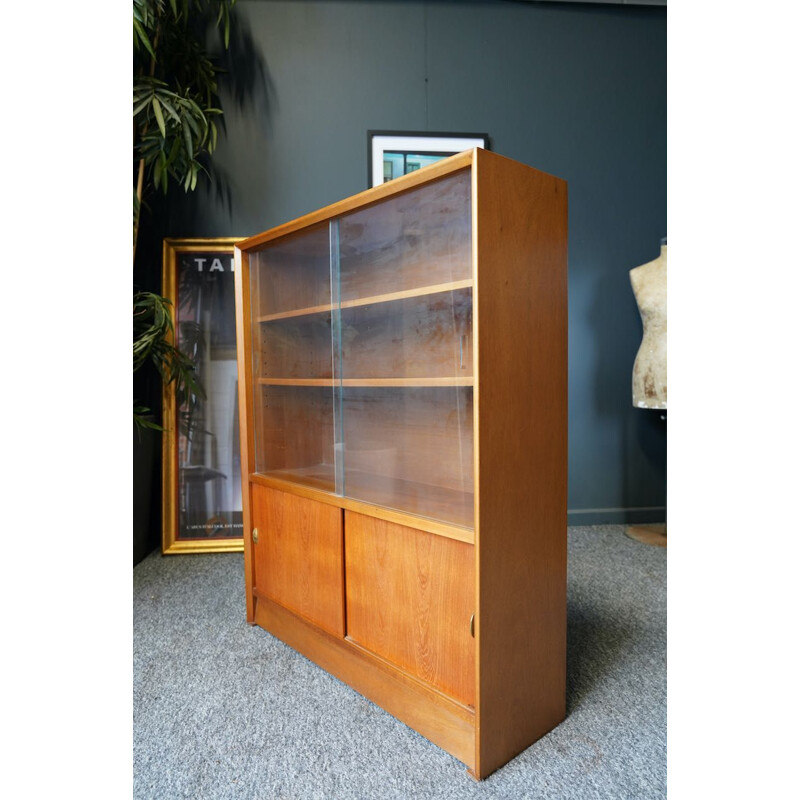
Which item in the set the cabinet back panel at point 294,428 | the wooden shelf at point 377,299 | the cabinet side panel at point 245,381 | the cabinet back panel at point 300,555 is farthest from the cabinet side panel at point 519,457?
the cabinet side panel at point 245,381

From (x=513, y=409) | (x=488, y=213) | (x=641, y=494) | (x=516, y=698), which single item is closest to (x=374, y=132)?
(x=488, y=213)

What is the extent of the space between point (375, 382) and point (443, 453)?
0.29 metres

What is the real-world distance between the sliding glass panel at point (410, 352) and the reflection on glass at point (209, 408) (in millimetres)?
1325

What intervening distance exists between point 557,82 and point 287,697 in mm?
3014

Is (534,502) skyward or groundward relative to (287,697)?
skyward

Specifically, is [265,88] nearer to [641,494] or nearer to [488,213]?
[488,213]

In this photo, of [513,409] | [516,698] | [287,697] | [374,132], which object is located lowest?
[287,697]

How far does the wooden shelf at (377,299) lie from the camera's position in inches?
47.3

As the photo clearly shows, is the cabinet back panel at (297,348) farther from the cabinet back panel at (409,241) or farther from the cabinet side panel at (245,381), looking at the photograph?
the cabinet back panel at (409,241)

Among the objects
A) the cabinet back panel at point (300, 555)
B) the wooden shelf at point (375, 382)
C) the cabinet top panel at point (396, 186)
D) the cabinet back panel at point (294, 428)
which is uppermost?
the cabinet top panel at point (396, 186)

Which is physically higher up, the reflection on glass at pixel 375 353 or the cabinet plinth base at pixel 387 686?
the reflection on glass at pixel 375 353

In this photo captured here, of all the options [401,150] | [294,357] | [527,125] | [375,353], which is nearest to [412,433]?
[375,353]

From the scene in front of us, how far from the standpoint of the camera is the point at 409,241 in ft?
4.38

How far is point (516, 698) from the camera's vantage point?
121 cm
